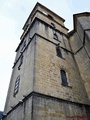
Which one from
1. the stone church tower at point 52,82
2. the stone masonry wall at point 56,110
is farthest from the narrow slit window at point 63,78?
the stone masonry wall at point 56,110

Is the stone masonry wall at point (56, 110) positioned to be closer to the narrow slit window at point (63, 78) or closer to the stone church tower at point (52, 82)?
the stone church tower at point (52, 82)

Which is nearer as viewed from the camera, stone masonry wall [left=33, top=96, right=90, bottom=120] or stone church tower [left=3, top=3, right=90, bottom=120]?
stone masonry wall [left=33, top=96, right=90, bottom=120]

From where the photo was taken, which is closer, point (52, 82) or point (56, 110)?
point (56, 110)

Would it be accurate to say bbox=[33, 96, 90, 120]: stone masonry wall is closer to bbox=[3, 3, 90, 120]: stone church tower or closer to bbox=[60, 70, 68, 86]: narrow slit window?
bbox=[3, 3, 90, 120]: stone church tower

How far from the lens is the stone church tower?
240 inches

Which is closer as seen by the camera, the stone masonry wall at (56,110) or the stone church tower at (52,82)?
the stone masonry wall at (56,110)

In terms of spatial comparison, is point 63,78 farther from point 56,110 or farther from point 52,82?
point 56,110

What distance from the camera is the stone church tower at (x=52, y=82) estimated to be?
20.0 ft

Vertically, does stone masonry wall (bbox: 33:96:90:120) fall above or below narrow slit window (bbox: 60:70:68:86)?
below

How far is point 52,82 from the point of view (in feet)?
24.8

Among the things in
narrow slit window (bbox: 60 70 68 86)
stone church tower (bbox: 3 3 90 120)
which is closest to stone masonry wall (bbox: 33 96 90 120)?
stone church tower (bbox: 3 3 90 120)

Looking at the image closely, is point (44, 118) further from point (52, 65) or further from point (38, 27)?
point (38, 27)

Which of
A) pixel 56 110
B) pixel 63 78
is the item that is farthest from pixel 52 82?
pixel 56 110

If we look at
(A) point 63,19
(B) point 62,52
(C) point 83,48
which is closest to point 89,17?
(C) point 83,48
